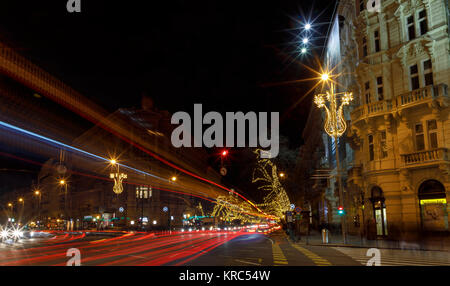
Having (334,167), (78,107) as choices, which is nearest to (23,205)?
(78,107)

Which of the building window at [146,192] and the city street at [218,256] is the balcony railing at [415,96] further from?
the building window at [146,192]

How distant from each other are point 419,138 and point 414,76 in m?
4.63

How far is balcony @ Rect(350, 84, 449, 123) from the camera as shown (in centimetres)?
2566

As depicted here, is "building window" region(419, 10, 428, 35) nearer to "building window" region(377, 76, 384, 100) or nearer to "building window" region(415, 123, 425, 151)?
"building window" region(377, 76, 384, 100)

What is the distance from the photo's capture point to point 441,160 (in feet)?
82.8

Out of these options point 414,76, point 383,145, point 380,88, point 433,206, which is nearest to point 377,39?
point 380,88

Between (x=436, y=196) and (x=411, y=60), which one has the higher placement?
(x=411, y=60)

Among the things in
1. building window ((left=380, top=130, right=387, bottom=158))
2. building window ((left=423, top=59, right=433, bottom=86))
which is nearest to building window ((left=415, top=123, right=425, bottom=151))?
building window ((left=380, top=130, right=387, bottom=158))

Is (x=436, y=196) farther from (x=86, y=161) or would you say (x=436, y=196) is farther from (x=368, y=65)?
(x=86, y=161)

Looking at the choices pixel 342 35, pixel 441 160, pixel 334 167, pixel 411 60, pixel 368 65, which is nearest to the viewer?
pixel 441 160

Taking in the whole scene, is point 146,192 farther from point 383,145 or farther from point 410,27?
point 410,27

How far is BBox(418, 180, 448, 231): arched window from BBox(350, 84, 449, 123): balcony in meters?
5.63

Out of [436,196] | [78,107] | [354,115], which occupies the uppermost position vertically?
[78,107]
